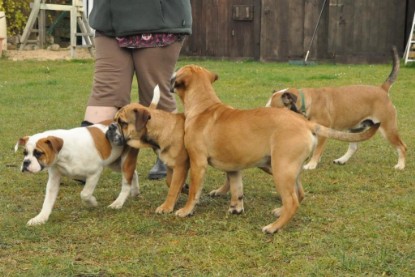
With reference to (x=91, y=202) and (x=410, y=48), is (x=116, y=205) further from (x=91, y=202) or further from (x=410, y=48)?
(x=410, y=48)

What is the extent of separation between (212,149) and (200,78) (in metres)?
0.71

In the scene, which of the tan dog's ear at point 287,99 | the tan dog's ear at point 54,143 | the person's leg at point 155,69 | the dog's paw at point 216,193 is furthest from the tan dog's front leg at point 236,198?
the tan dog's ear at point 287,99

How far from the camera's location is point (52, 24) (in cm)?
2608

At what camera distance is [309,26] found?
22.4m

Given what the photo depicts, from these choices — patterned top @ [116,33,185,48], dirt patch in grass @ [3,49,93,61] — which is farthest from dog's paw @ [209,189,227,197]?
dirt patch in grass @ [3,49,93,61]

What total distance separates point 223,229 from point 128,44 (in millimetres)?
2135

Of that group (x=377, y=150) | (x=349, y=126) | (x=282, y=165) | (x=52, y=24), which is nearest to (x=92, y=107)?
(x=282, y=165)

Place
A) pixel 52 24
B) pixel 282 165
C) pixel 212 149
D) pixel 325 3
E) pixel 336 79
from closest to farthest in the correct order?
pixel 282 165 < pixel 212 149 < pixel 336 79 < pixel 325 3 < pixel 52 24

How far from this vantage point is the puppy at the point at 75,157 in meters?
5.74

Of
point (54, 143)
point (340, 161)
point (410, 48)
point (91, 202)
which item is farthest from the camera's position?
point (410, 48)

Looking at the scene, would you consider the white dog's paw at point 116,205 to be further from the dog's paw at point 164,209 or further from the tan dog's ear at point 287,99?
the tan dog's ear at point 287,99

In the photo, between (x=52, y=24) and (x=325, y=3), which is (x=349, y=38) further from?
(x=52, y=24)

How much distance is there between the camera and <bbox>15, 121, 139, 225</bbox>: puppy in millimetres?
5742

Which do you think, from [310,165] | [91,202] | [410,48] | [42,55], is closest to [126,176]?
[91,202]
